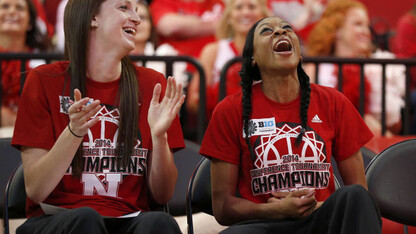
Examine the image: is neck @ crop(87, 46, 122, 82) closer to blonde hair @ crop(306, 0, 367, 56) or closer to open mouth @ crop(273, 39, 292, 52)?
A: open mouth @ crop(273, 39, 292, 52)

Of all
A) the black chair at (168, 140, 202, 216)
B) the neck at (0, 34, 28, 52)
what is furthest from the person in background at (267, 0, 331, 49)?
the black chair at (168, 140, 202, 216)

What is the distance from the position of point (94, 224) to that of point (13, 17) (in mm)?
2783

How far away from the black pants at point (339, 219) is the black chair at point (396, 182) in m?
0.44

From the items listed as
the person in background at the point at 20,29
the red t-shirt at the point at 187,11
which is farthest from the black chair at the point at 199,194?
the red t-shirt at the point at 187,11

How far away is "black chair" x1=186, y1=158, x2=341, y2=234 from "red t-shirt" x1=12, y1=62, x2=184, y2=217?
18cm

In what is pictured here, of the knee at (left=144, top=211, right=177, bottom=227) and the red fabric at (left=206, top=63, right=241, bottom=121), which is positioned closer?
the knee at (left=144, top=211, right=177, bottom=227)

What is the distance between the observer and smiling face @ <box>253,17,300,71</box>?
8.22 ft

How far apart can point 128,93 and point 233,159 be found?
0.44 m

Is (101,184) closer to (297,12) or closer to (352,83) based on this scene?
(352,83)

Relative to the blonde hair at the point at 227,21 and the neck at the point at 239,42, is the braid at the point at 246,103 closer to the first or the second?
the neck at the point at 239,42

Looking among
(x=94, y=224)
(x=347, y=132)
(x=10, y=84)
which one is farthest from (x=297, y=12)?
(x=94, y=224)

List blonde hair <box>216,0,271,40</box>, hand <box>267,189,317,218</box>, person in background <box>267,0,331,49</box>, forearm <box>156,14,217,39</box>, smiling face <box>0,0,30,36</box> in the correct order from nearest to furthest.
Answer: hand <box>267,189,317,218</box> → smiling face <box>0,0,30,36</box> → blonde hair <box>216,0,271,40</box> → forearm <box>156,14,217,39</box> → person in background <box>267,0,331,49</box>

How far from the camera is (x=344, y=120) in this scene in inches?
98.9

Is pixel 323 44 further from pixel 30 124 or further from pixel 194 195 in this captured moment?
pixel 30 124
